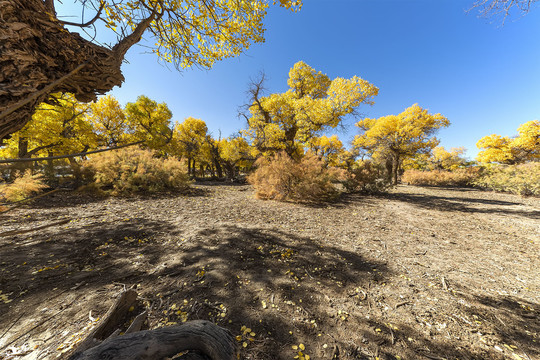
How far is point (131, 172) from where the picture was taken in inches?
327

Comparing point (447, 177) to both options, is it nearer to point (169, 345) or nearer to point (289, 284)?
point (289, 284)

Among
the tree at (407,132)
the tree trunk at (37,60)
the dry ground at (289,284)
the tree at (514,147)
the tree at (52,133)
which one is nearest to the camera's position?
the tree trunk at (37,60)

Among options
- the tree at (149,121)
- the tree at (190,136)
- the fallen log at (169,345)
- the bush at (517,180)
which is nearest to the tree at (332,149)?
the bush at (517,180)

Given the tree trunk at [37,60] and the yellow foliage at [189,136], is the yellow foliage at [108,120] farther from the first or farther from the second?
the tree trunk at [37,60]

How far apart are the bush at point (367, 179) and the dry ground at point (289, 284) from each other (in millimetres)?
5167

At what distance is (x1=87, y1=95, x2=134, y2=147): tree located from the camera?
47.8ft

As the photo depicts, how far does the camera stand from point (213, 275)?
282cm

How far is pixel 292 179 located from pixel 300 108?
3871 mm

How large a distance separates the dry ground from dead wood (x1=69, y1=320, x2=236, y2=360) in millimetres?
705

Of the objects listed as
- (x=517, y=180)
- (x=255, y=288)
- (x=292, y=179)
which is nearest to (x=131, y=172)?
(x=292, y=179)

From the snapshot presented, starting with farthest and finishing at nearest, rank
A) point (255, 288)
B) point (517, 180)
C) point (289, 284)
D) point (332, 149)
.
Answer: point (332, 149), point (517, 180), point (289, 284), point (255, 288)

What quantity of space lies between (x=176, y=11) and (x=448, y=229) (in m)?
8.27

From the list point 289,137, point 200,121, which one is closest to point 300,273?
point 289,137

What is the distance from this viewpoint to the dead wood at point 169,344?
1185 millimetres
